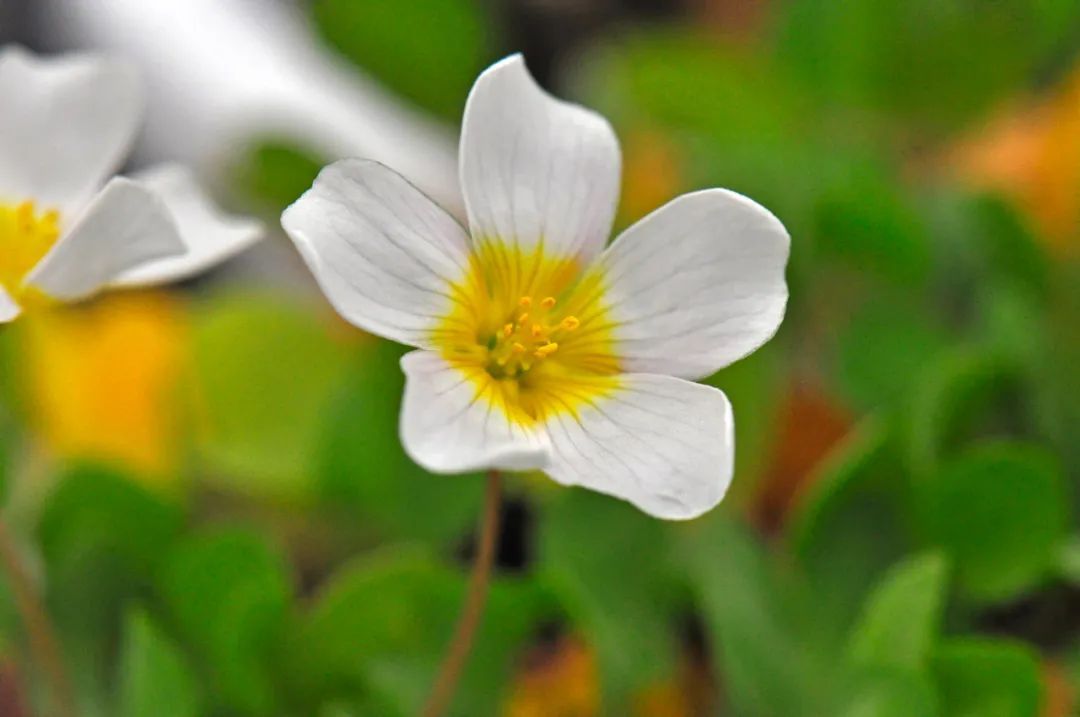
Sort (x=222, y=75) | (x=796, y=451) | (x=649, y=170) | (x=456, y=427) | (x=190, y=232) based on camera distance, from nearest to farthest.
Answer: (x=456, y=427), (x=190, y=232), (x=796, y=451), (x=649, y=170), (x=222, y=75)

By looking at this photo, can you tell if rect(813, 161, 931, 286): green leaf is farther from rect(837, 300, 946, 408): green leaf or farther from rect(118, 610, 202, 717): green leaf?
rect(118, 610, 202, 717): green leaf

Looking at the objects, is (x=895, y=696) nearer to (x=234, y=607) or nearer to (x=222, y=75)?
(x=234, y=607)

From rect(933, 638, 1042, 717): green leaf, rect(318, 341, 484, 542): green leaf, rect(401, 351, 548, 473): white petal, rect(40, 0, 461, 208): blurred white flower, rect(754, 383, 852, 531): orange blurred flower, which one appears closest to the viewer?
rect(401, 351, 548, 473): white petal

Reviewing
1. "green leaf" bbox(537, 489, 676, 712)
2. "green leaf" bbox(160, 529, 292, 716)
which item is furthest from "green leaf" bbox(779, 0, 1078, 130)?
"green leaf" bbox(160, 529, 292, 716)

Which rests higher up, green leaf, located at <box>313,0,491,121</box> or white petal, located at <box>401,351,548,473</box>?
white petal, located at <box>401,351,548,473</box>

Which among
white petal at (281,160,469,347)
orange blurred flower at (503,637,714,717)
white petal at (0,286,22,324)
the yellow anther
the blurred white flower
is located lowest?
the blurred white flower

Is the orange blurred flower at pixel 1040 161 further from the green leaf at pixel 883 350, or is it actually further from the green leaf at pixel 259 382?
the green leaf at pixel 259 382

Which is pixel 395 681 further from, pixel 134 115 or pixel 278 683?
pixel 134 115

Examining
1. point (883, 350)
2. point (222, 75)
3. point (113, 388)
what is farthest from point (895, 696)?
point (222, 75)

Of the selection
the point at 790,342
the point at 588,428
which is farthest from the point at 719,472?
the point at 790,342
